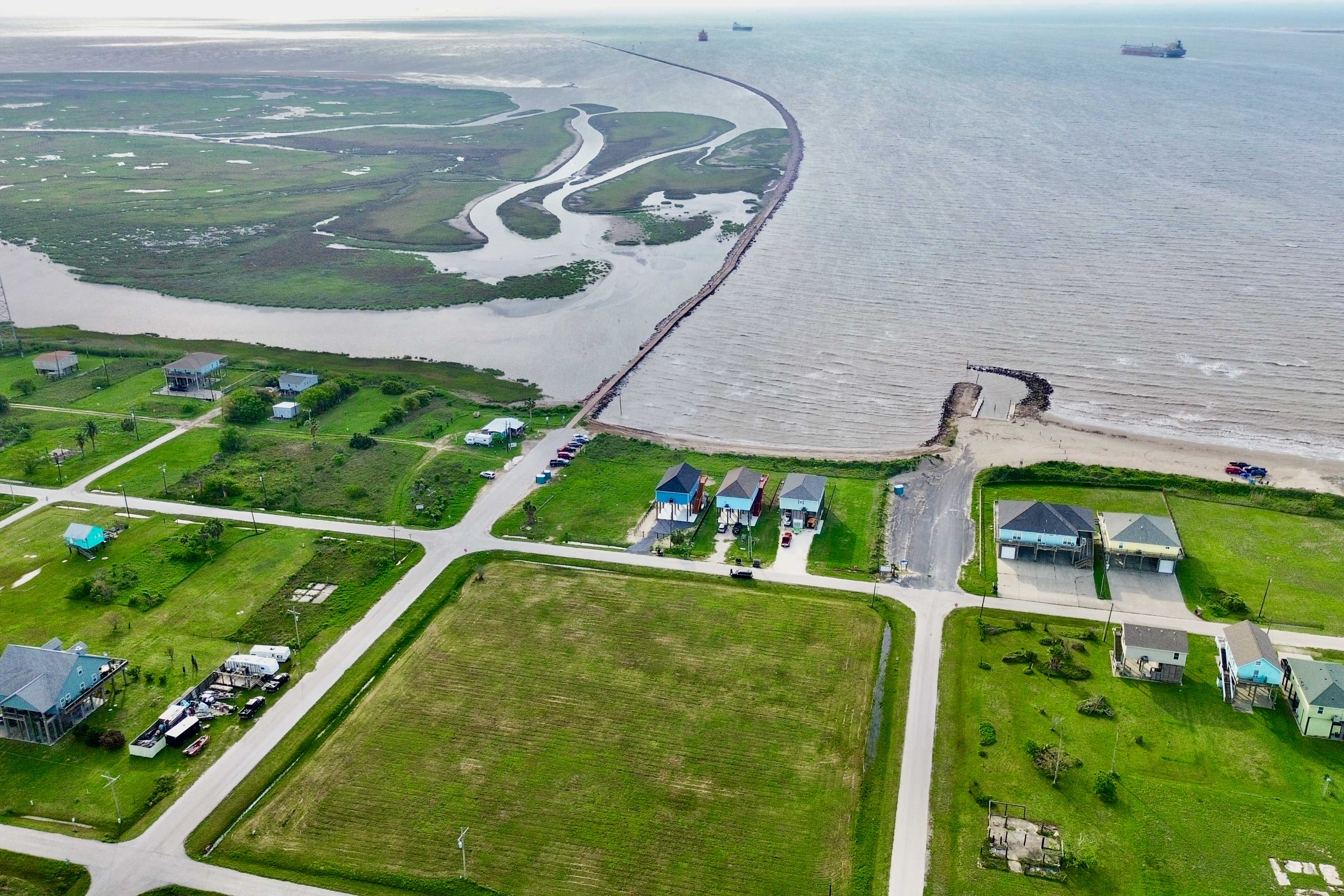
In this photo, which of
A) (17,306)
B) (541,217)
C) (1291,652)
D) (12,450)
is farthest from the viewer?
(541,217)

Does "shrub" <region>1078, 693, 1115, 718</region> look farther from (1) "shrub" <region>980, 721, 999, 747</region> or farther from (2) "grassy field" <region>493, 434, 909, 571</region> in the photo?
(2) "grassy field" <region>493, 434, 909, 571</region>

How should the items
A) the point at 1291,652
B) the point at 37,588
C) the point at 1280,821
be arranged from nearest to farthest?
the point at 1280,821, the point at 1291,652, the point at 37,588

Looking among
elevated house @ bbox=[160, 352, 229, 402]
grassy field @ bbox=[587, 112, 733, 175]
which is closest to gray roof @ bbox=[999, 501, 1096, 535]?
elevated house @ bbox=[160, 352, 229, 402]

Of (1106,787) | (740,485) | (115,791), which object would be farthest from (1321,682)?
(115,791)

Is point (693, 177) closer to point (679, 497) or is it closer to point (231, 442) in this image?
point (231, 442)

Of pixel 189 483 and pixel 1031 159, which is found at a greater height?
pixel 1031 159

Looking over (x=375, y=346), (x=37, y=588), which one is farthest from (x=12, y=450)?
(x=375, y=346)

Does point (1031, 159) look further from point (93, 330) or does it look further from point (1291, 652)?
point (93, 330)

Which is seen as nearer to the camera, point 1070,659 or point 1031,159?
point 1070,659
